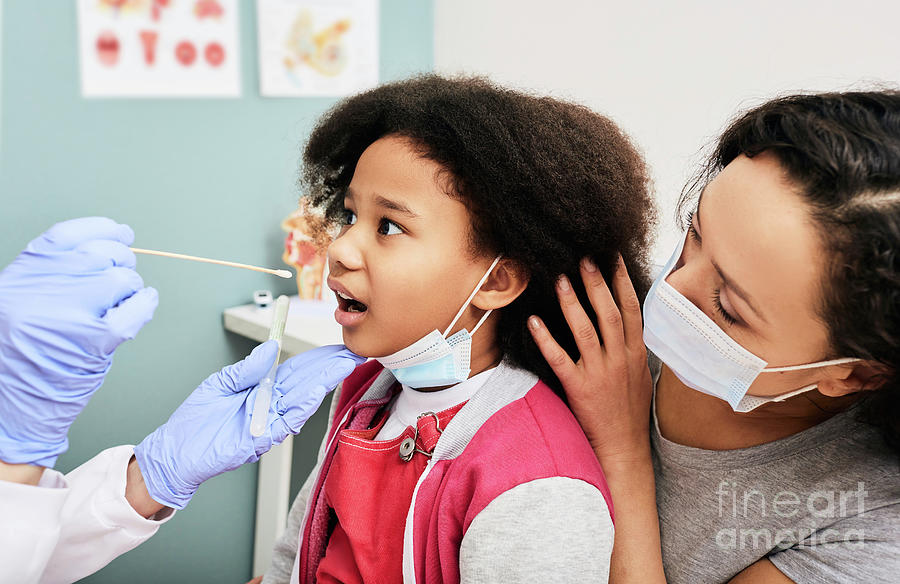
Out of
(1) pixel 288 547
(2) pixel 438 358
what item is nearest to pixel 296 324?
(1) pixel 288 547

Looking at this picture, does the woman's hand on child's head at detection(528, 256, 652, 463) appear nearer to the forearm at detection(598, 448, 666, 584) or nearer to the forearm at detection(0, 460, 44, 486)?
the forearm at detection(598, 448, 666, 584)

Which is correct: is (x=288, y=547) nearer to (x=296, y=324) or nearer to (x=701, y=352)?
(x=296, y=324)

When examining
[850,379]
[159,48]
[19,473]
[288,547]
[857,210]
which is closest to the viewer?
[857,210]

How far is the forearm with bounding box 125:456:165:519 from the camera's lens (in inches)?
41.2

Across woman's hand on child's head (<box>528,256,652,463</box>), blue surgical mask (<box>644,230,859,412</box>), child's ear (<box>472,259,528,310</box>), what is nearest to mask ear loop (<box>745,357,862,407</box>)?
blue surgical mask (<box>644,230,859,412</box>)

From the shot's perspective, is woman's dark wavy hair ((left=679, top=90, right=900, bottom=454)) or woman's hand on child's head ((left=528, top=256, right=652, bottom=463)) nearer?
woman's dark wavy hair ((left=679, top=90, right=900, bottom=454))

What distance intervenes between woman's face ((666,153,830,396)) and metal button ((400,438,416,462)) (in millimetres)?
421

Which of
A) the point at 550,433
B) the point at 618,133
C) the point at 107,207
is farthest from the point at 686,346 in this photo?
the point at 107,207

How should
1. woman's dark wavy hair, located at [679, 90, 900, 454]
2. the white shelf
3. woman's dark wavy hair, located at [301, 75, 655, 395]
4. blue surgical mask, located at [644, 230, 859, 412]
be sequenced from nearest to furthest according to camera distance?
woman's dark wavy hair, located at [679, 90, 900, 454], blue surgical mask, located at [644, 230, 859, 412], woman's dark wavy hair, located at [301, 75, 655, 395], the white shelf

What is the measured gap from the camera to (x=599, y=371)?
3.32ft

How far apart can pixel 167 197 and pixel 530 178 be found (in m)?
1.11

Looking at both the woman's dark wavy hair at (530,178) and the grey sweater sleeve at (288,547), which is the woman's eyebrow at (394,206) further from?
the grey sweater sleeve at (288,547)

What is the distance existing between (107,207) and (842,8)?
160cm

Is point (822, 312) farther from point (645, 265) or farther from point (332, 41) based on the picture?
point (332, 41)
